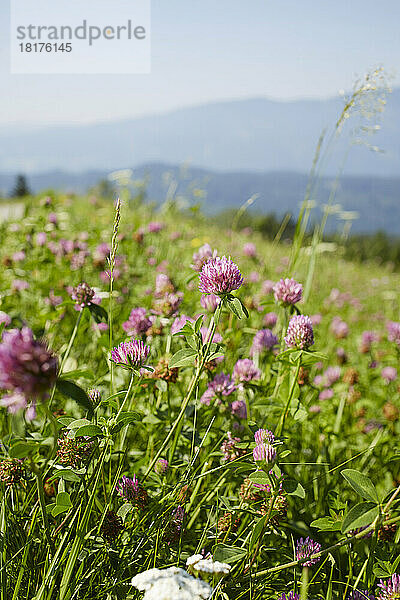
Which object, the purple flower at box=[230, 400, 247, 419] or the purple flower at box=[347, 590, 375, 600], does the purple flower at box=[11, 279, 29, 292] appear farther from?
the purple flower at box=[347, 590, 375, 600]

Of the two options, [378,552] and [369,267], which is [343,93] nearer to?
[378,552]

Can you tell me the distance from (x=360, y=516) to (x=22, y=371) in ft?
2.35

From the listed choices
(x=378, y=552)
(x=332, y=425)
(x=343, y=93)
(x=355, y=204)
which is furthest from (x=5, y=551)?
(x=355, y=204)

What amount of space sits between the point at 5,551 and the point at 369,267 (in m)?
9.84

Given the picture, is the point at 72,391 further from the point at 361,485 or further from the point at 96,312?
the point at 96,312

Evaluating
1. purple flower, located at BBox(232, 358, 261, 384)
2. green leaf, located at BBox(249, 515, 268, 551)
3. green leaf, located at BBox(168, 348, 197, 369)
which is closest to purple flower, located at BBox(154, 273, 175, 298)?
purple flower, located at BBox(232, 358, 261, 384)

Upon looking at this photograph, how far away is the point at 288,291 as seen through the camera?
1.60 metres

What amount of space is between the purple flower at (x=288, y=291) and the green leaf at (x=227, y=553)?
2.52ft

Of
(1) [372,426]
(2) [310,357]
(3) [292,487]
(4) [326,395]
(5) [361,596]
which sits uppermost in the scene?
(2) [310,357]

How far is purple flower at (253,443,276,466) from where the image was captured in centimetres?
111

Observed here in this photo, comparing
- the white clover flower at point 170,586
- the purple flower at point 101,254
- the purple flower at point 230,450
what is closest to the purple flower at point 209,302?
the purple flower at point 230,450

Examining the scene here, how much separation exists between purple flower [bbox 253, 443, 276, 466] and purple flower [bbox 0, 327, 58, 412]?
1.94 feet

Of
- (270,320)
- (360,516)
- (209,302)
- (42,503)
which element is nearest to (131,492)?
(42,503)

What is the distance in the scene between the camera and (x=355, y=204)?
19762cm
